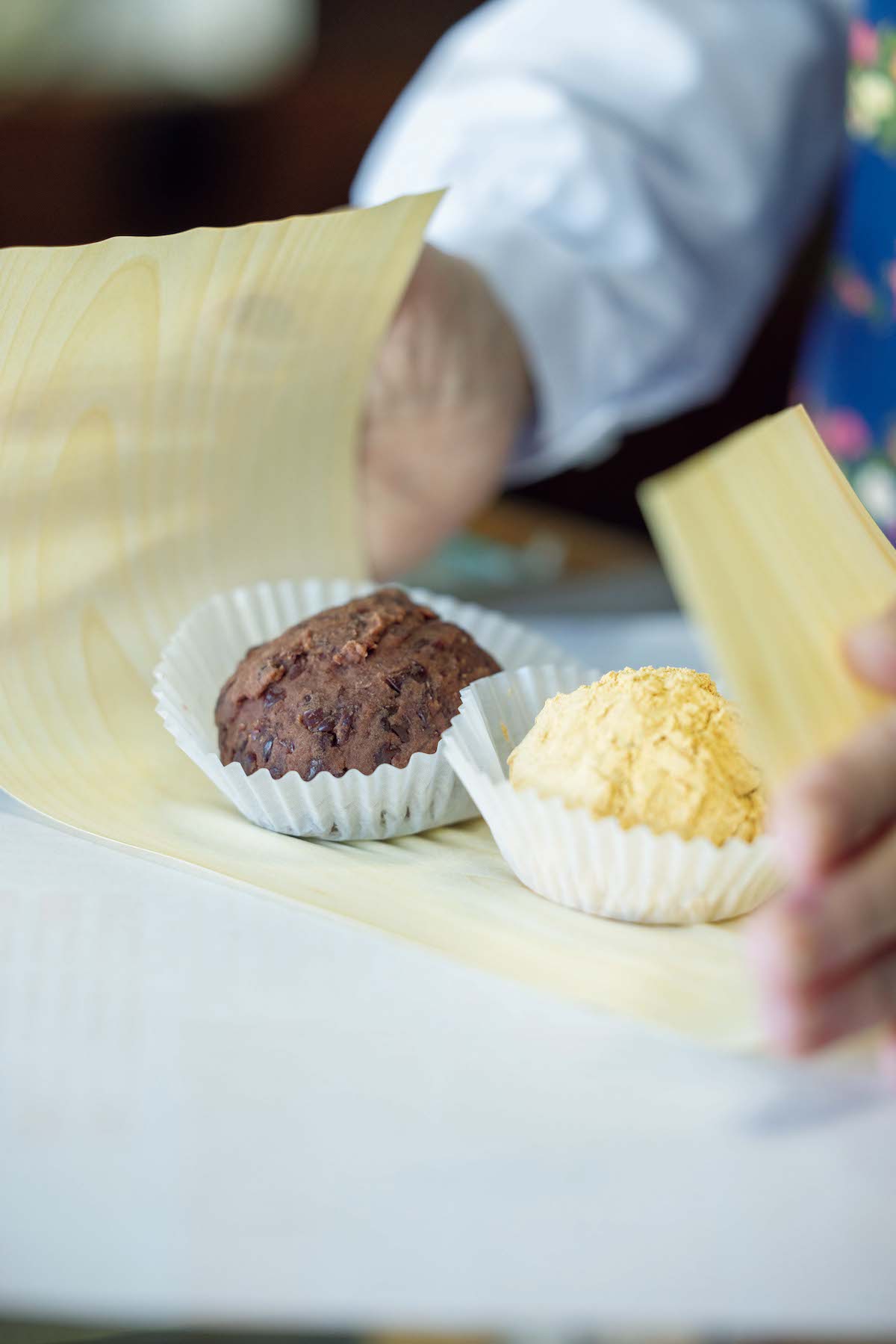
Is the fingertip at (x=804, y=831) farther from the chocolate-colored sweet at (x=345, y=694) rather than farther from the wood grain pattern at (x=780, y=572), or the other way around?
the chocolate-colored sweet at (x=345, y=694)

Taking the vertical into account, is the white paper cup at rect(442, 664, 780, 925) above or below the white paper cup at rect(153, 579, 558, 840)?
above

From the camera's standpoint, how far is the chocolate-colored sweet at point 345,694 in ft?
2.74

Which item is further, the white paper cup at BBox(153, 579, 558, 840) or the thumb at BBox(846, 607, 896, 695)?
the white paper cup at BBox(153, 579, 558, 840)

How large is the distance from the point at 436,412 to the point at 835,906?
3.25 feet

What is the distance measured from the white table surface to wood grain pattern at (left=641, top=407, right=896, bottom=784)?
0.17m

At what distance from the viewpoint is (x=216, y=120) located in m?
3.49

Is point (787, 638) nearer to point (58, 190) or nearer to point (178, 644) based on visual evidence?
point (178, 644)

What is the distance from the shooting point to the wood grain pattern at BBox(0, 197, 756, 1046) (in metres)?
0.72

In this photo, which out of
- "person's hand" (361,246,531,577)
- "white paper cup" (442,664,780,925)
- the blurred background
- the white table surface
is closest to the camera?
the white table surface

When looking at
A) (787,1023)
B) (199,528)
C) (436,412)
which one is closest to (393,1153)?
(787,1023)

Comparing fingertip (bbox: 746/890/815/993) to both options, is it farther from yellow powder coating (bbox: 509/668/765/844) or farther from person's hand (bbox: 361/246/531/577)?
person's hand (bbox: 361/246/531/577)

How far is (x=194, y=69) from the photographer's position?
139 inches

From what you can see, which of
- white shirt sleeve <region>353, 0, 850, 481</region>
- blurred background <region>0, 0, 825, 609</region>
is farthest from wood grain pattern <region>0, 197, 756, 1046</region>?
blurred background <region>0, 0, 825, 609</region>

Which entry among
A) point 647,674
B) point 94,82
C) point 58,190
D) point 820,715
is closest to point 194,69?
point 94,82
